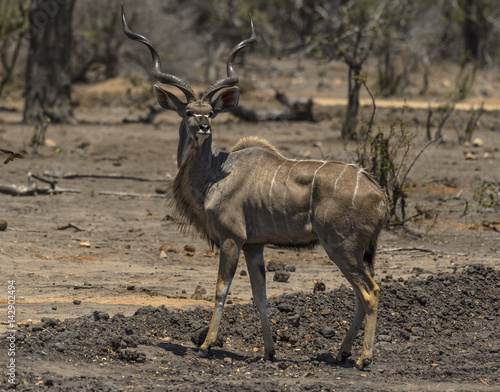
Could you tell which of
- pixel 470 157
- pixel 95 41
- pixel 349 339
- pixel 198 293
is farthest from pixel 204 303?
pixel 95 41

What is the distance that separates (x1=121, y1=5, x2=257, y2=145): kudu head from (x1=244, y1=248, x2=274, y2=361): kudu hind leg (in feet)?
2.74

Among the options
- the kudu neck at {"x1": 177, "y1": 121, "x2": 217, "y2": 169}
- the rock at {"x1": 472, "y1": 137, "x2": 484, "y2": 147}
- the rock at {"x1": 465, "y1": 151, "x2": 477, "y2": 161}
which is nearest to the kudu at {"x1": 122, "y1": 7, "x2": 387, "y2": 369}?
the kudu neck at {"x1": 177, "y1": 121, "x2": 217, "y2": 169}

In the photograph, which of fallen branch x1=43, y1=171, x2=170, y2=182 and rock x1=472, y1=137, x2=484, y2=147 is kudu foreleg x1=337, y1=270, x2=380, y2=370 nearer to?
fallen branch x1=43, y1=171, x2=170, y2=182

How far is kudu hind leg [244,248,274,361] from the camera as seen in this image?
554cm

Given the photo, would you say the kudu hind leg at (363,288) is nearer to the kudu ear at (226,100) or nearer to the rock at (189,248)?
the kudu ear at (226,100)

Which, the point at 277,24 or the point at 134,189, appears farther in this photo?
the point at 277,24

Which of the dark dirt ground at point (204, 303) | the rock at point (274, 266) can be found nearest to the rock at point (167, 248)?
the dark dirt ground at point (204, 303)

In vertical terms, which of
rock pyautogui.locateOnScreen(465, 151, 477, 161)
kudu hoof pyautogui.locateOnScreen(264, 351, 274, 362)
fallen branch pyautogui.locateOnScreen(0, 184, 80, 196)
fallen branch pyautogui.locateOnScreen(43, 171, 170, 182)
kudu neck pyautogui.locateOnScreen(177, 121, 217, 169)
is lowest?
kudu hoof pyautogui.locateOnScreen(264, 351, 274, 362)

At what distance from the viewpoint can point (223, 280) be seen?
548 centimetres

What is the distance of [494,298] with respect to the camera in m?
6.78

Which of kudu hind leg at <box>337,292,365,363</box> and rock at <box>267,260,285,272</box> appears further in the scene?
rock at <box>267,260,285,272</box>

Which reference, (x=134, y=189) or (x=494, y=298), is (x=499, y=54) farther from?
(x=494, y=298)

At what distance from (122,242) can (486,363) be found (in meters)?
4.29

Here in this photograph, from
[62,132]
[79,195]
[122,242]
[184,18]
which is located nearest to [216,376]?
[122,242]
